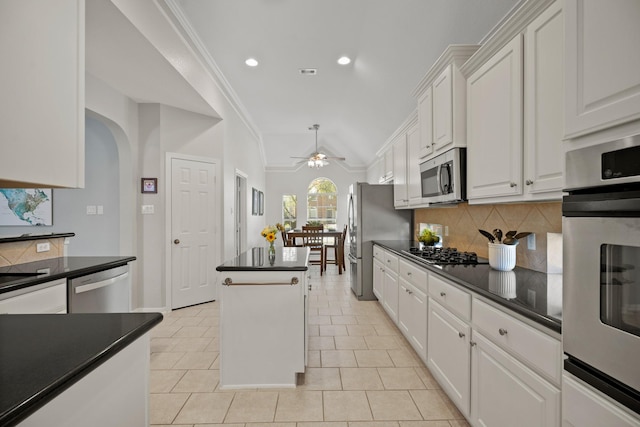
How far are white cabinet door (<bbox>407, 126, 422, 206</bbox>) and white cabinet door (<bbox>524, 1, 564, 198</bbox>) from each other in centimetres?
168

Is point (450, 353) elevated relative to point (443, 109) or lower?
lower

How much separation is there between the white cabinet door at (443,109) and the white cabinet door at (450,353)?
4.12 feet

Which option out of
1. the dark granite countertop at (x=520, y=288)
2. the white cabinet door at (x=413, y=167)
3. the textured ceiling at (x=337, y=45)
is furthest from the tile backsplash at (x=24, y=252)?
the white cabinet door at (x=413, y=167)

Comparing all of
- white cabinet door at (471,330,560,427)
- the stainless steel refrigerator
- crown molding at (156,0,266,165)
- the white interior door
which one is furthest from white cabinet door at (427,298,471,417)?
crown molding at (156,0,266,165)

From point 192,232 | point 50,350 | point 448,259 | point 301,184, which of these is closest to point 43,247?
point 192,232

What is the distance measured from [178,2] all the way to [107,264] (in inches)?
95.0

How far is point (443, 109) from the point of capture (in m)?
2.49

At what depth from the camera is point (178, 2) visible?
9.55 feet

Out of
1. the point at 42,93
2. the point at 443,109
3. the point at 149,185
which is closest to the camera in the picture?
the point at 42,93

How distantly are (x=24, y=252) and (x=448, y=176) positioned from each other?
3.14 meters

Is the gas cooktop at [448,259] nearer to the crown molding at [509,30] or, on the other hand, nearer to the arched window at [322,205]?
the crown molding at [509,30]

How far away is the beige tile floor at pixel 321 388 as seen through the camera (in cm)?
194

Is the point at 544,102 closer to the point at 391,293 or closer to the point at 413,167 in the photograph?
the point at 413,167

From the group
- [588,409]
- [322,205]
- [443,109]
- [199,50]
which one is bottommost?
[588,409]
